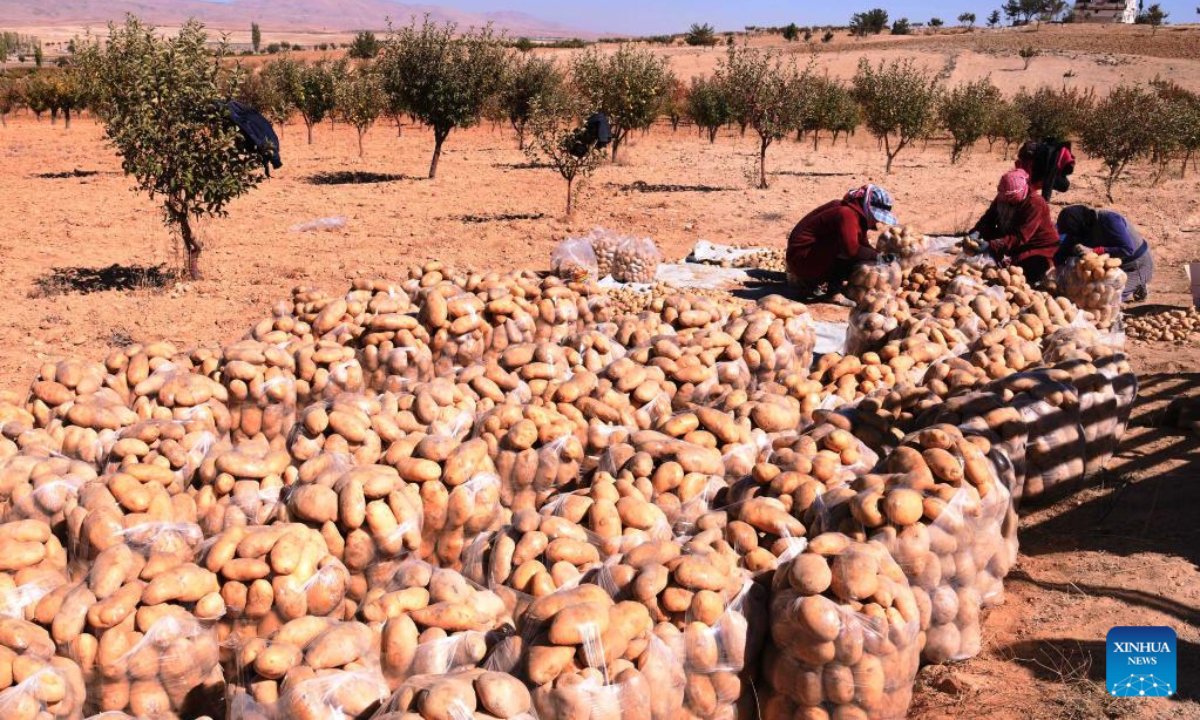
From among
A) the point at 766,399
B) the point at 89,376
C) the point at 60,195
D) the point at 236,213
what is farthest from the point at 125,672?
the point at 60,195

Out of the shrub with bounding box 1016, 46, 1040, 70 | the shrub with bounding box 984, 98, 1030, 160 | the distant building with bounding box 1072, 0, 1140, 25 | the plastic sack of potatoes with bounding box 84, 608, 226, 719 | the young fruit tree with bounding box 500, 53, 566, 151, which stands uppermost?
the distant building with bounding box 1072, 0, 1140, 25

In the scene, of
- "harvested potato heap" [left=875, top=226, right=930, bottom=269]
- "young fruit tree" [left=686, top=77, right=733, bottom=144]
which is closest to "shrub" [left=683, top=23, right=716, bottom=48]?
"young fruit tree" [left=686, top=77, right=733, bottom=144]

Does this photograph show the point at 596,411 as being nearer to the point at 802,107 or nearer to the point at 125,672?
the point at 125,672

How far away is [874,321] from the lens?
5.39 meters

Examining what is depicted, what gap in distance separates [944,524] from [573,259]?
5.71 meters

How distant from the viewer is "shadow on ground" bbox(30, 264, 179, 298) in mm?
8859

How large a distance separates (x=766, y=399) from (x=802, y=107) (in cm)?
1451

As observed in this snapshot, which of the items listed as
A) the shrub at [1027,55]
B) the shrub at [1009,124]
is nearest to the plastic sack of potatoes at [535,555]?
the shrub at [1009,124]

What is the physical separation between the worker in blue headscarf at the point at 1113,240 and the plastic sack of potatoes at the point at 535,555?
261 inches

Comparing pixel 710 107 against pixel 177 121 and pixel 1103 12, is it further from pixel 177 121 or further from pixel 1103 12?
pixel 1103 12

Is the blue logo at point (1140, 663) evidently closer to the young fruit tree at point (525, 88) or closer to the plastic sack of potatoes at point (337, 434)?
the plastic sack of potatoes at point (337, 434)

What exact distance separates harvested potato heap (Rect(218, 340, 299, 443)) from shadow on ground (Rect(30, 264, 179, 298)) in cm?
579

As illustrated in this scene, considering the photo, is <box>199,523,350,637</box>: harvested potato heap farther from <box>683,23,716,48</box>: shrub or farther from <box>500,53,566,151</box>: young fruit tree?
<box>683,23,716,48</box>: shrub

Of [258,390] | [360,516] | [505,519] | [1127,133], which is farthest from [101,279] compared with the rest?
[1127,133]
